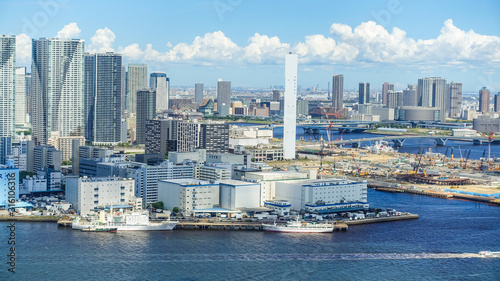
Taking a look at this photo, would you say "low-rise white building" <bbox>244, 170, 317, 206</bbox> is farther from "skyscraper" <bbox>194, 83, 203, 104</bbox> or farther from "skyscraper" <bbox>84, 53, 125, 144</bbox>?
"skyscraper" <bbox>194, 83, 203, 104</bbox>

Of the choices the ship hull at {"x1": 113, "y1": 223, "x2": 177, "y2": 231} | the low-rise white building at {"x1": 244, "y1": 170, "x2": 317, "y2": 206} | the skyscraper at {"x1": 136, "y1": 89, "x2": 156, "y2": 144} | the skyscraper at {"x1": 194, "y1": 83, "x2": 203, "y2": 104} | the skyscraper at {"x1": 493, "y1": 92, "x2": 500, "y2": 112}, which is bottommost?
the ship hull at {"x1": 113, "y1": 223, "x2": 177, "y2": 231}

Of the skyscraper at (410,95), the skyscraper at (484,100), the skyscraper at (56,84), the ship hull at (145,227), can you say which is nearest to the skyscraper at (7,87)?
the skyscraper at (56,84)

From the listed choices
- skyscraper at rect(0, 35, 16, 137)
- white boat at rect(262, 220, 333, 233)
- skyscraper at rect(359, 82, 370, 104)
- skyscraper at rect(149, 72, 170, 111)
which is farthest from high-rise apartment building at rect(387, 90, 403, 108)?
white boat at rect(262, 220, 333, 233)

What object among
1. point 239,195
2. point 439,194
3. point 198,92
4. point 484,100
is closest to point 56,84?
point 239,195

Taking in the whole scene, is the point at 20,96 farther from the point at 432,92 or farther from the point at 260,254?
the point at 432,92

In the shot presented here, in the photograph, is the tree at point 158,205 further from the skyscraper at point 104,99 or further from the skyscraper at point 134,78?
the skyscraper at point 134,78

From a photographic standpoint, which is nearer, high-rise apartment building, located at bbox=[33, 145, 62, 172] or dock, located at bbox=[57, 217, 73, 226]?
dock, located at bbox=[57, 217, 73, 226]

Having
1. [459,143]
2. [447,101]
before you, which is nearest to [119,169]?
[459,143]
